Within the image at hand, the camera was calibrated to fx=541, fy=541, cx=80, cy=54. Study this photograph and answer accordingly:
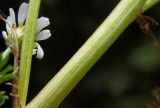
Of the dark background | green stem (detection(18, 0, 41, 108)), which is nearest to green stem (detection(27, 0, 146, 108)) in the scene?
green stem (detection(18, 0, 41, 108))

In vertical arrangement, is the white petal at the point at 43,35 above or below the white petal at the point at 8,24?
below

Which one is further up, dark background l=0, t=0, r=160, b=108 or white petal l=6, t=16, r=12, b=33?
white petal l=6, t=16, r=12, b=33

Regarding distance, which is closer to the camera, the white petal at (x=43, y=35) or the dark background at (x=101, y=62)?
the white petal at (x=43, y=35)

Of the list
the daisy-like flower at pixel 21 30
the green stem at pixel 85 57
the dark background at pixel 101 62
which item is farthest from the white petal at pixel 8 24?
the dark background at pixel 101 62

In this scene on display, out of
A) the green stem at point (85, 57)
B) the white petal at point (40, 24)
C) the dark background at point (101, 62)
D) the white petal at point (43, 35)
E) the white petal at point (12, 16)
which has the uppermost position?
the white petal at point (12, 16)

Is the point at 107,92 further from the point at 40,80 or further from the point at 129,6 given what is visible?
the point at 129,6

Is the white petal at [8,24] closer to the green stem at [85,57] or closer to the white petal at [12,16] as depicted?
the white petal at [12,16]

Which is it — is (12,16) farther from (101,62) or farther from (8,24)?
(101,62)

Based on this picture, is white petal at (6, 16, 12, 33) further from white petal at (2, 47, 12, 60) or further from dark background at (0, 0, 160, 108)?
dark background at (0, 0, 160, 108)
